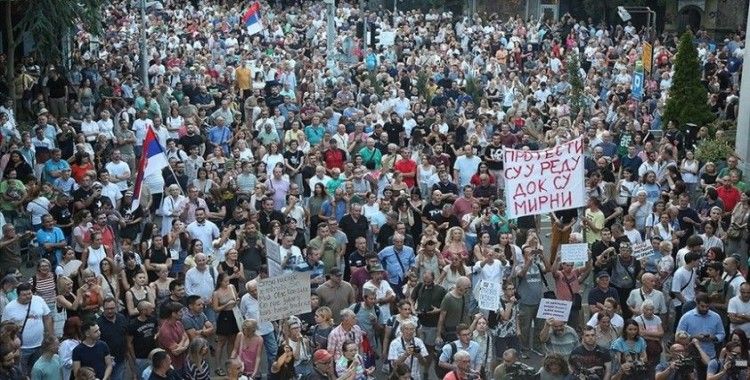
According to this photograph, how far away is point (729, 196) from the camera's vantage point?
1792 centimetres

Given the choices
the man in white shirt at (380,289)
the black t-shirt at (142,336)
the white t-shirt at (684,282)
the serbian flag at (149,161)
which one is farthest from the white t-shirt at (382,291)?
the serbian flag at (149,161)

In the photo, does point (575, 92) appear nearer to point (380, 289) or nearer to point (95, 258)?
point (380, 289)

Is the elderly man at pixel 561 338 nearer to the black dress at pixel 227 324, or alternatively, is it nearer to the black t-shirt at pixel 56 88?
the black dress at pixel 227 324

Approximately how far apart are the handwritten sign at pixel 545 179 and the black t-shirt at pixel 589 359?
2.81 meters

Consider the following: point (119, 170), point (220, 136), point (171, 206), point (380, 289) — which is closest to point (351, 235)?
point (171, 206)

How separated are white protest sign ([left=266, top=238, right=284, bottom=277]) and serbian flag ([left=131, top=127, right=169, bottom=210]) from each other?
9.34 ft

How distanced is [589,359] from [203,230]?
18.2 feet

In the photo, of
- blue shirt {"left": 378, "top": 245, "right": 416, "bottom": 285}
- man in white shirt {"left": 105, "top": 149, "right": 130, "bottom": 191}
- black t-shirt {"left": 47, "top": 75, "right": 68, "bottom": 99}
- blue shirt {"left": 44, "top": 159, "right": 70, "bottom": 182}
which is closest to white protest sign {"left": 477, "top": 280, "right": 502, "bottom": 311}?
blue shirt {"left": 378, "top": 245, "right": 416, "bottom": 285}

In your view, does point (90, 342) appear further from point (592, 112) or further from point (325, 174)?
point (592, 112)

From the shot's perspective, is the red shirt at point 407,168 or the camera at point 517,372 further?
the red shirt at point 407,168

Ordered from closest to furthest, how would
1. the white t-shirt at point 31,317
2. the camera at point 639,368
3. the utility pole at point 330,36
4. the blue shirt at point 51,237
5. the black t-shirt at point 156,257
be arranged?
the camera at point 639,368, the white t-shirt at point 31,317, the black t-shirt at point 156,257, the blue shirt at point 51,237, the utility pole at point 330,36

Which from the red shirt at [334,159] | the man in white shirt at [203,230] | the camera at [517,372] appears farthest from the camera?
the red shirt at [334,159]

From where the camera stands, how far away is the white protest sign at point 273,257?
14297mm

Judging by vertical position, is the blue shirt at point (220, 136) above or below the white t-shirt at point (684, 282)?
above
